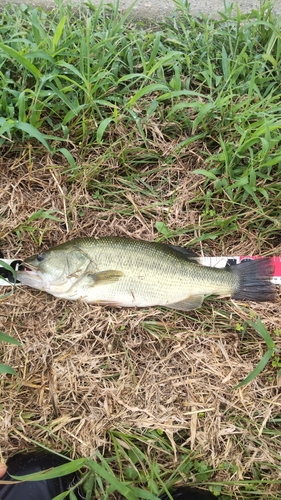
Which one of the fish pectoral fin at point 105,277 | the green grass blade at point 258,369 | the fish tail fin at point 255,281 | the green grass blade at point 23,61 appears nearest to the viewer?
the green grass blade at point 258,369

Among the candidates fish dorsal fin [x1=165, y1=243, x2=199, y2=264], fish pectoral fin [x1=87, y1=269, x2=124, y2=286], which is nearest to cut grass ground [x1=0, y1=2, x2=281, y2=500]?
fish dorsal fin [x1=165, y1=243, x2=199, y2=264]

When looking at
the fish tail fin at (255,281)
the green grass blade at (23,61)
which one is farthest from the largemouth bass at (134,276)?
the green grass blade at (23,61)

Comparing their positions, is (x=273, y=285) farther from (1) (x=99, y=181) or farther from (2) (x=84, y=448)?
(2) (x=84, y=448)

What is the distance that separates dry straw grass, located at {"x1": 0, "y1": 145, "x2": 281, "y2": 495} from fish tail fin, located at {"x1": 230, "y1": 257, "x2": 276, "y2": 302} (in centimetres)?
12

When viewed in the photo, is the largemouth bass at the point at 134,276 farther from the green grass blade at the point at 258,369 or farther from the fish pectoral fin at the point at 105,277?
the green grass blade at the point at 258,369

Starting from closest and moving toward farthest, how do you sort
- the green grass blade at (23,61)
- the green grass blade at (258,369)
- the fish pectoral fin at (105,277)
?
the green grass blade at (258,369) → the green grass blade at (23,61) → the fish pectoral fin at (105,277)

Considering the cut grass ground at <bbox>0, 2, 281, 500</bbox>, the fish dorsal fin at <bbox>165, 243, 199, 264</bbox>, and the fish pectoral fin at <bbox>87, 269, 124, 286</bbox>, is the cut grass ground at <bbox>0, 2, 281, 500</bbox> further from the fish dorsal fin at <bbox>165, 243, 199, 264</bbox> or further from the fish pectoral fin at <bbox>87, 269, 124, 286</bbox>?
the fish pectoral fin at <bbox>87, 269, 124, 286</bbox>

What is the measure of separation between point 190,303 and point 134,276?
50 centimetres

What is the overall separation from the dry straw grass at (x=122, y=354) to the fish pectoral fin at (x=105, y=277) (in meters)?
0.25

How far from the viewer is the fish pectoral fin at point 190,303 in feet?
10.8

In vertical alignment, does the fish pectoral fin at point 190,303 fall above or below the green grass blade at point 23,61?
below

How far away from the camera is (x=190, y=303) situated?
3307 millimetres

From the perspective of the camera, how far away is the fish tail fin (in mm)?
3346

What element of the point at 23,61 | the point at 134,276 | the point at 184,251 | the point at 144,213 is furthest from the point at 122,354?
the point at 23,61
